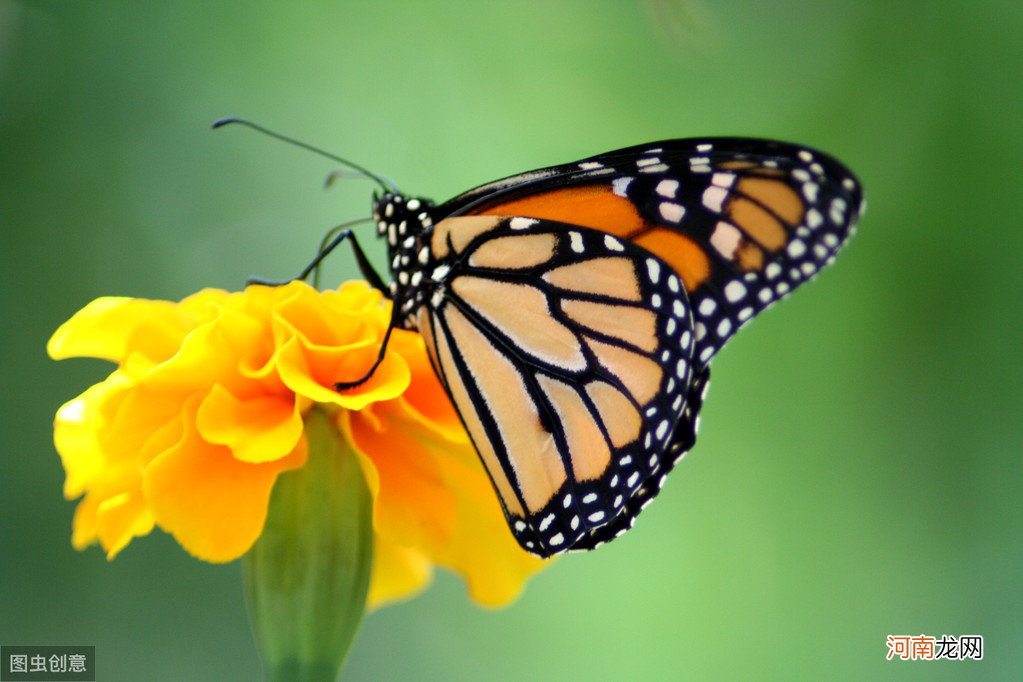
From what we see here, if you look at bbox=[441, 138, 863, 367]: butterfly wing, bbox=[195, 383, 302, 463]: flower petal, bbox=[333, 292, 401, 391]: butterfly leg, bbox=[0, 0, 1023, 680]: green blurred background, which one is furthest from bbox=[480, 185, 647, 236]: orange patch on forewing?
bbox=[0, 0, 1023, 680]: green blurred background

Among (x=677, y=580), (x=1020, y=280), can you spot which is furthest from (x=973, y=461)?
(x=677, y=580)

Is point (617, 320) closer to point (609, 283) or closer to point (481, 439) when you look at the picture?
point (609, 283)

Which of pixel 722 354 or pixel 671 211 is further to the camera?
pixel 722 354

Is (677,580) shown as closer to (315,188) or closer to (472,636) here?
(472,636)

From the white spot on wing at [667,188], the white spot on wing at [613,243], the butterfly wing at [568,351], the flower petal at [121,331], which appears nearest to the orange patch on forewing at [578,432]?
the butterfly wing at [568,351]

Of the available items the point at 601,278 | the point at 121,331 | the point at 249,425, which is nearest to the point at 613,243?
the point at 601,278

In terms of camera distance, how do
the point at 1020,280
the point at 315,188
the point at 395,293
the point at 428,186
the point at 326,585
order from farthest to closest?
the point at 315,188
the point at 428,186
the point at 1020,280
the point at 395,293
the point at 326,585
